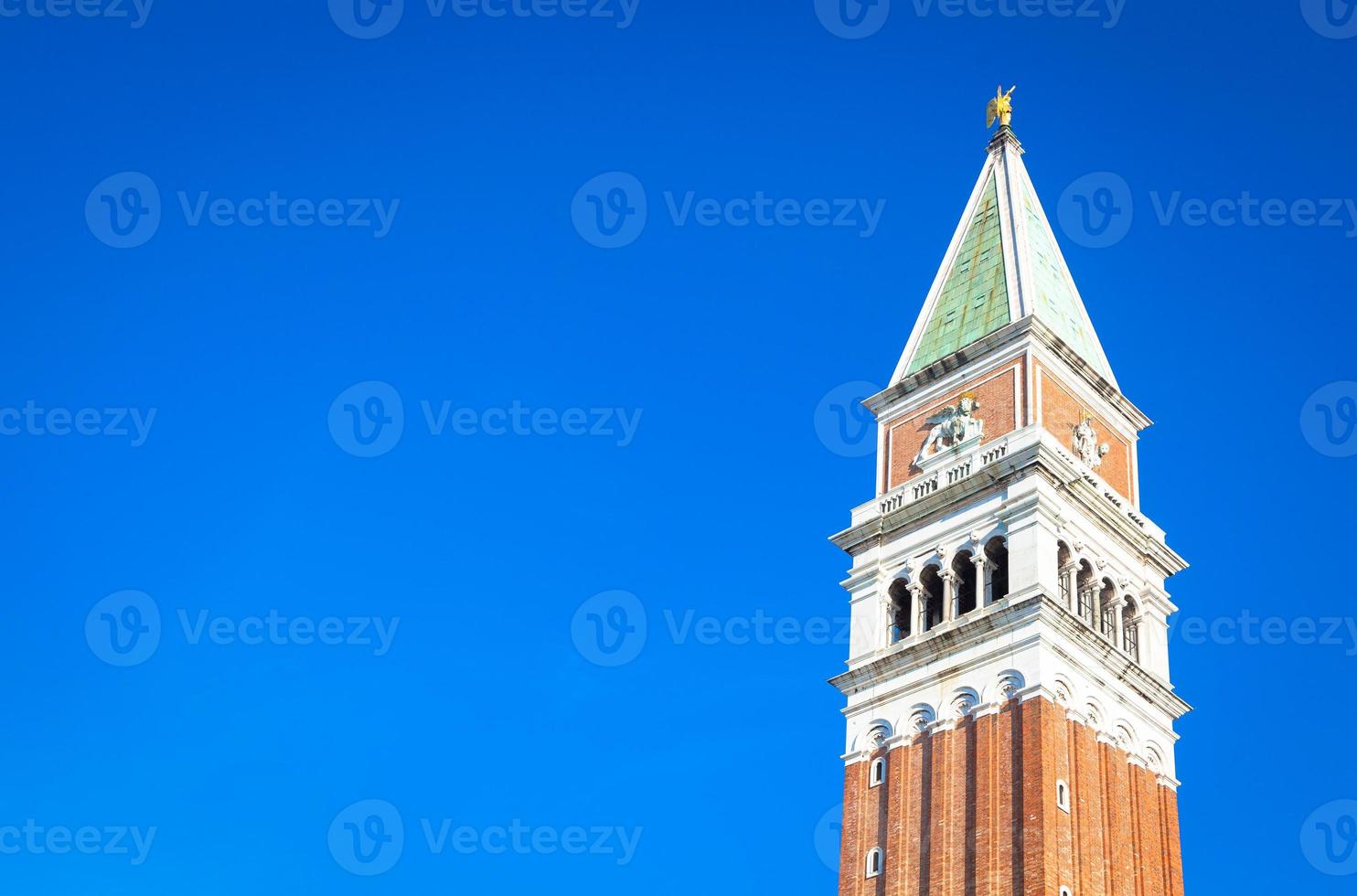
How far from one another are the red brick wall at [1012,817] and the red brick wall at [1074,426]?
1333cm

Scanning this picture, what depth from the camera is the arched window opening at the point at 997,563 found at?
71.9 metres

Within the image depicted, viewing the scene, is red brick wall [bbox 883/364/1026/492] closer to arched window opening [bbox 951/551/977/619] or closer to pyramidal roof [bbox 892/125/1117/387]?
pyramidal roof [bbox 892/125/1117/387]

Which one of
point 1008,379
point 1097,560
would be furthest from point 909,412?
point 1097,560

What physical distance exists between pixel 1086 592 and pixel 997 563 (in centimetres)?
377

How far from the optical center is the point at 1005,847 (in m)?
63.8

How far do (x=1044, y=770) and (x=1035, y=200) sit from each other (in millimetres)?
35246

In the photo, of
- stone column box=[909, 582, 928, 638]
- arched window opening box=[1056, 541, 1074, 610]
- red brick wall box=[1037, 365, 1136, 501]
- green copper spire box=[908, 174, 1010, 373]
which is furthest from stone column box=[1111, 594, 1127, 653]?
green copper spire box=[908, 174, 1010, 373]

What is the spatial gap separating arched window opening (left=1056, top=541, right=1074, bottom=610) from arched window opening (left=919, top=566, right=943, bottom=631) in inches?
187

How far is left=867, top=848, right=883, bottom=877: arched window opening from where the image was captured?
67625 mm

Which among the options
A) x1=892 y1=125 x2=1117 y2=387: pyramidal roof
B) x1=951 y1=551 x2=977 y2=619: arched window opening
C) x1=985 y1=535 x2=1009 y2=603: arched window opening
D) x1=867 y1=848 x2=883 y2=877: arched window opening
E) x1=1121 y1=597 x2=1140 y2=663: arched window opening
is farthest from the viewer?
x1=892 y1=125 x2=1117 y2=387: pyramidal roof

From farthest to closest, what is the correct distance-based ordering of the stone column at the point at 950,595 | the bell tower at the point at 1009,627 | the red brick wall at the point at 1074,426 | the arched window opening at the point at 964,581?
the red brick wall at the point at 1074,426 → the arched window opening at the point at 964,581 → the stone column at the point at 950,595 → the bell tower at the point at 1009,627

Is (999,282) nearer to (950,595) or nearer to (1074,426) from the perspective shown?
(1074,426)

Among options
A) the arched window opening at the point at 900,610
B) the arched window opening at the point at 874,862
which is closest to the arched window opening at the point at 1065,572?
the arched window opening at the point at 900,610

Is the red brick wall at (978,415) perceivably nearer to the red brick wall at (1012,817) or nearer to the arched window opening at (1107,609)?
the arched window opening at (1107,609)
